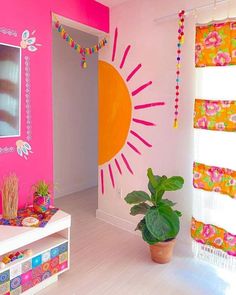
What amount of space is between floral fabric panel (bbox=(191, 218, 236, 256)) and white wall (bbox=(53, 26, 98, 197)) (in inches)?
90.5

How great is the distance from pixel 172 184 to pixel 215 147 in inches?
18.7

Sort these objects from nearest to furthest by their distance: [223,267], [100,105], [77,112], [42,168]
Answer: [223,267], [42,168], [100,105], [77,112]

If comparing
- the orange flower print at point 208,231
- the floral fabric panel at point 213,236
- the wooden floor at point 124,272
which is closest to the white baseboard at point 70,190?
the wooden floor at point 124,272

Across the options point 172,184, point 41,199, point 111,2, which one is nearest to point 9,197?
point 41,199

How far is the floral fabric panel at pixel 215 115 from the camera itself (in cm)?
206

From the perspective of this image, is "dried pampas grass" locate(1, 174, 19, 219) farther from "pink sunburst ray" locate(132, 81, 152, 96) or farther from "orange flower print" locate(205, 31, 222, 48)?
"orange flower print" locate(205, 31, 222, 48)

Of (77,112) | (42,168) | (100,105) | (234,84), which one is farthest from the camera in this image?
(77,112)

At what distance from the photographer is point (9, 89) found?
203 cm

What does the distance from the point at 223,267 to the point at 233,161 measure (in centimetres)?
91

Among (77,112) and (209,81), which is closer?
(209,81)

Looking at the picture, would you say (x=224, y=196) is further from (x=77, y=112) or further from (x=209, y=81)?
(x=77, y=112)

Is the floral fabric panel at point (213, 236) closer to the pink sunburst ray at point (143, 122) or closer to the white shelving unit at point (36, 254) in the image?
the pink sunburst ray at point (143, 122)

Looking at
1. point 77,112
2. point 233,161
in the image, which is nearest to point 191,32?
point 233,161

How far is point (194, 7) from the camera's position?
2279 mm
